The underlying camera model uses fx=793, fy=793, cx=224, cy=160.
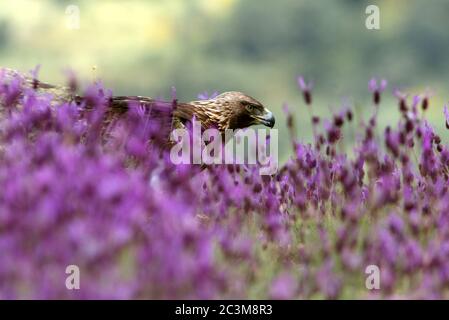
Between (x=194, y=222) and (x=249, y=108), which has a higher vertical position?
(x=249, y=108)

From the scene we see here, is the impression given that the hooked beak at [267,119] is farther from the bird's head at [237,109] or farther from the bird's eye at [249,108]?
the bird's eye at [249,108]

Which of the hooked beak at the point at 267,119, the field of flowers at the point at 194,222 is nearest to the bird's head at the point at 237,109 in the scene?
the hooked beak at the point at 267,119

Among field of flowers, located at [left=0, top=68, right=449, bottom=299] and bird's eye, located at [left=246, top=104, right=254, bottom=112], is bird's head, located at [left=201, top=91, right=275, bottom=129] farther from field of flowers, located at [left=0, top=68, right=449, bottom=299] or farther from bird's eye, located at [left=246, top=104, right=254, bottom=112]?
field of flowers, located at [left=0, top=68, right=449, bottom=299]

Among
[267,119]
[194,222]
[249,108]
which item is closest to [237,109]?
[249,108]

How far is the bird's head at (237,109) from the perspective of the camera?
8.05m

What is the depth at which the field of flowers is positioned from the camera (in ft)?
11.0

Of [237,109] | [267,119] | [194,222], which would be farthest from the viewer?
[237,109]

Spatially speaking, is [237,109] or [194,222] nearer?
[194,222]

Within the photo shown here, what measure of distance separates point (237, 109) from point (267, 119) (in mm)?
344

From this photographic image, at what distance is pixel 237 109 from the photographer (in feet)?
26.6

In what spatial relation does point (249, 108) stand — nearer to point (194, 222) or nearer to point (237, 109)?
point (237, 109)

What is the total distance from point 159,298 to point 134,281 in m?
0.17

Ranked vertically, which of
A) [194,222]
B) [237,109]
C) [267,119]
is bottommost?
[194,222]
